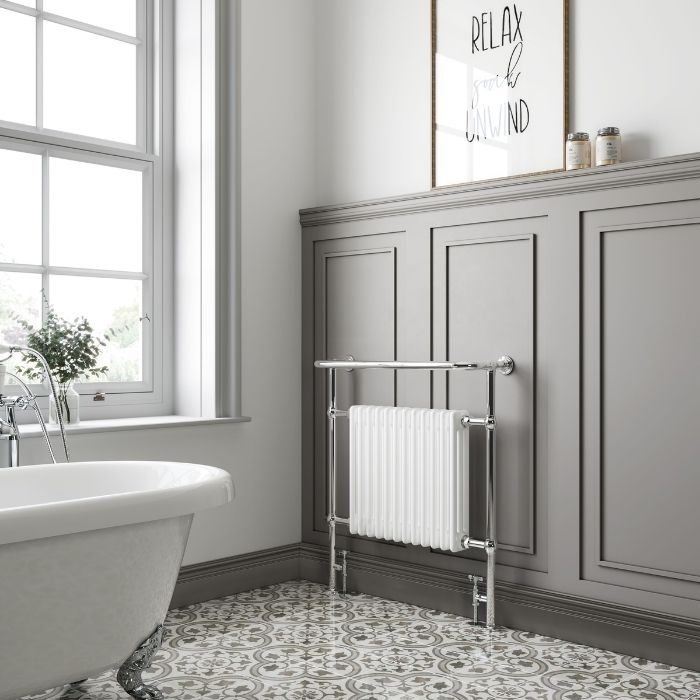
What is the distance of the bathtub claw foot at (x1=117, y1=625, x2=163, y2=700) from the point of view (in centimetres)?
228

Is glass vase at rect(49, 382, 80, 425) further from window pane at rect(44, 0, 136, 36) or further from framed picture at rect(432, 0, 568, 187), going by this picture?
framed picture at rect(432, 0, 568, 187)

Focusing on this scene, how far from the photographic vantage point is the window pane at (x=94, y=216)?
3270 millimetres

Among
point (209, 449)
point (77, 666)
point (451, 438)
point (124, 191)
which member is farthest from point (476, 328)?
point (77, 666)

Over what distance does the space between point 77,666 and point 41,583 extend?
0.27 metres

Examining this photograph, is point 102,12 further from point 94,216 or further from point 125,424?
point 125,424

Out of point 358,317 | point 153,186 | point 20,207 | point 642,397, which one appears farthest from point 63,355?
point 642,397

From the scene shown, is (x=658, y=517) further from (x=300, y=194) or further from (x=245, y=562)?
(x=300, y=194)

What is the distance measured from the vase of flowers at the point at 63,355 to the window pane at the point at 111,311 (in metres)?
0.13

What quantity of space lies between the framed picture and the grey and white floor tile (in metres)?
1.58

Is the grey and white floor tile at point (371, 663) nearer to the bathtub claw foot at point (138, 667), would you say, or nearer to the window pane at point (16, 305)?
the bathtub claw foot at point (138, 667)

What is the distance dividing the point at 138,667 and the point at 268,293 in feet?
5.64

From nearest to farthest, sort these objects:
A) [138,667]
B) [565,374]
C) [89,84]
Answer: [138,667] < [565,374] < [89,84]

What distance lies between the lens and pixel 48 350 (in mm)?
3049

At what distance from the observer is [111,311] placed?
3418 mm
